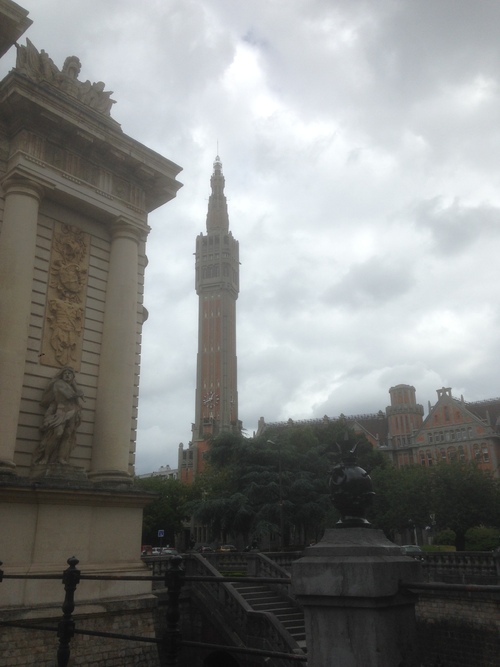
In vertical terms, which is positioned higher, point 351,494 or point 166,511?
point 166,511

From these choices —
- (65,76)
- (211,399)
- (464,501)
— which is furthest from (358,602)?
(211,399)

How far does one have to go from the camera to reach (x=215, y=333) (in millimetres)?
114688

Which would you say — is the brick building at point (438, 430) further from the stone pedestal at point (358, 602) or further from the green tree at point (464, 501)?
the stone pedestal at point (358, 602)

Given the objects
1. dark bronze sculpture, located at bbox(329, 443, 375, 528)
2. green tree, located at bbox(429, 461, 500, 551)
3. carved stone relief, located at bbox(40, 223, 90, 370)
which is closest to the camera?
dark bronze sculpture, located at bbox(329, 443, 375, 528)

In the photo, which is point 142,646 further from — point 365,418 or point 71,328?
point 365,418

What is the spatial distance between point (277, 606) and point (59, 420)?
1240 centimetres

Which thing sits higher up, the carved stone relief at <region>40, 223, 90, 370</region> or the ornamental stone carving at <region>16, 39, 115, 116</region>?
the ornamental stone carving at <region>16, 39, 115, 116</region>

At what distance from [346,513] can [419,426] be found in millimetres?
86584

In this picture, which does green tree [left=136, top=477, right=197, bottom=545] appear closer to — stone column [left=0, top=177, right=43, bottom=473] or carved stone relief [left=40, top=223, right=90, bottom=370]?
carved stone relief [left=40, top=223, right=90, bottom=370]

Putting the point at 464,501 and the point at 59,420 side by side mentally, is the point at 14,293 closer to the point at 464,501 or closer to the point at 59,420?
the point at 59,420

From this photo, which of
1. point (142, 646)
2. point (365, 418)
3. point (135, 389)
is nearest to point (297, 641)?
point (142, 646)

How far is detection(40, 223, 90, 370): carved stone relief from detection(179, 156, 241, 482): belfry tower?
83.8 metres

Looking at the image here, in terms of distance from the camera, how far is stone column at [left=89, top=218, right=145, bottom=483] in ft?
46.5

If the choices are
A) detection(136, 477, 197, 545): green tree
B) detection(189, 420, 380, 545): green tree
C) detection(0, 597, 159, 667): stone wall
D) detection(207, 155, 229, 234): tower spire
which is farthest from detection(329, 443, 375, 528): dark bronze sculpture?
detection(207, 155, 229, 234): tower spire
